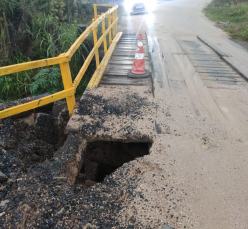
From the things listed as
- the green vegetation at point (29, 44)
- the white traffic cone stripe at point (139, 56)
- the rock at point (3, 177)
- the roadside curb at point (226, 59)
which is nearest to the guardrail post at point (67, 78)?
the rock at point (3, 177)

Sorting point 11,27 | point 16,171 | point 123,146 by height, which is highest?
point 11,27

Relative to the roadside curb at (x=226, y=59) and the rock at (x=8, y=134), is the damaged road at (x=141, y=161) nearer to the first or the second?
the rock at (x=8, y=134)

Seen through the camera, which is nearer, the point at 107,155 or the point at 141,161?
the point at 141,161

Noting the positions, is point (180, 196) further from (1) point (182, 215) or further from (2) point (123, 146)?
(2) point (123, 146)

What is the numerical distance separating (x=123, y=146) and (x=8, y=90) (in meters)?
3.31

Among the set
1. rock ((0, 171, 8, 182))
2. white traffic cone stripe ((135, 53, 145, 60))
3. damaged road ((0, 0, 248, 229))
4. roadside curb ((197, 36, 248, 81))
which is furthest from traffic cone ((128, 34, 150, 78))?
rock ((0, 171, 8, 182))

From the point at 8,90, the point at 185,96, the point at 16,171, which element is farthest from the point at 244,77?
the point at 8,90

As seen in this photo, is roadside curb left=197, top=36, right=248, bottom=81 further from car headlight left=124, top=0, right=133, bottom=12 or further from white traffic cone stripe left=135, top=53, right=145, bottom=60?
car headlight left=124, top=0, right=133, bottom=12

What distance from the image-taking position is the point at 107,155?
3494 millimetres

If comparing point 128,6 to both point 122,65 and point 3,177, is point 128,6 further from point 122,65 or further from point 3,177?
point 3,177

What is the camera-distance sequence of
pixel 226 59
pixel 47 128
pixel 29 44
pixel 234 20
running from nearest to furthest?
pixel 47 128 → pixel 226 59 → pixel 29 44 → pixel 234 20

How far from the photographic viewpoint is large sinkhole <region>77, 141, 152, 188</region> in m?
3.28

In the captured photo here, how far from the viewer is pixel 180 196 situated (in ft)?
6.59

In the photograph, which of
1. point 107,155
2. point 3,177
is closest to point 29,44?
point 107,155
